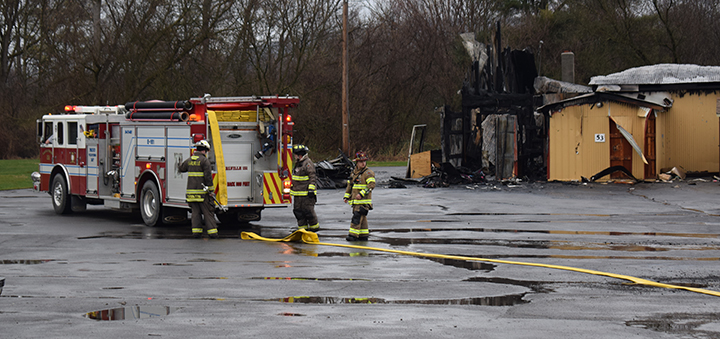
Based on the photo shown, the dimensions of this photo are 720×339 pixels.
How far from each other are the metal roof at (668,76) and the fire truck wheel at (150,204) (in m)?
17.3

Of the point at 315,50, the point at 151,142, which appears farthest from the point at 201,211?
the point at 315,50

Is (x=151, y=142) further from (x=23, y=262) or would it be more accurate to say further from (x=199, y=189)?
(x=23, y=262)

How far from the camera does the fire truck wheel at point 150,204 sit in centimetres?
1503

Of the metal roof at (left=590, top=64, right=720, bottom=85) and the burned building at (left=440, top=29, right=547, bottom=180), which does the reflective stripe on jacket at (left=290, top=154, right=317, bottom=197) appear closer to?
the burned building at (left=440, top=29, right=547, bottom=180)

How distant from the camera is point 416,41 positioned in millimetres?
49750

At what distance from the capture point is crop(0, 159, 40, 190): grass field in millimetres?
28000

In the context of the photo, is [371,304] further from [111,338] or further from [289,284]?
[111,338]

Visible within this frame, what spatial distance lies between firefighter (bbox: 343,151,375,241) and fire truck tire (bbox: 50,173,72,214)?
26.7ft

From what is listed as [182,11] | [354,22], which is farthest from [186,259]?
[354,22]

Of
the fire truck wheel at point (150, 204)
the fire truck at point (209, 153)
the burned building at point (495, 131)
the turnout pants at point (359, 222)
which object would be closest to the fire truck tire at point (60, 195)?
the fire truck at point (209, 153)

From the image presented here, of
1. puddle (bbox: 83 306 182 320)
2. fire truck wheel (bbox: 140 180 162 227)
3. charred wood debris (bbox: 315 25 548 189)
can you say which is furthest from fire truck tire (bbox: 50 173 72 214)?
puddle (bbox: 83 306 182 320)

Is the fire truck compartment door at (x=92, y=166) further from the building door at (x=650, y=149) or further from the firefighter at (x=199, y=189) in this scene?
the building door at (x=650, y=149)

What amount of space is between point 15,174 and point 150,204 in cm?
2069

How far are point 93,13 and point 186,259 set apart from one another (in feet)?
101
